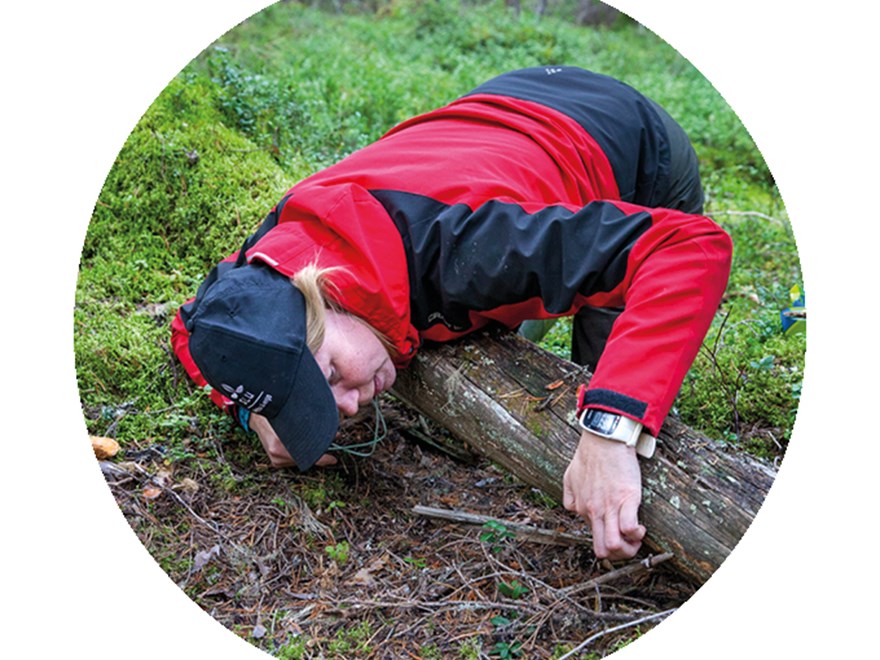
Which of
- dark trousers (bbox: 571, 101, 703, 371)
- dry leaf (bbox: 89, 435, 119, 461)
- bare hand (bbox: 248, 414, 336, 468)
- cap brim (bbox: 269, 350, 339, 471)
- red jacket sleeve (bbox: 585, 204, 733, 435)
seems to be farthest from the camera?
dark trousers (bbox: 571, 101, 703, 371)

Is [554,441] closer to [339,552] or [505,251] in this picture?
[505,251]

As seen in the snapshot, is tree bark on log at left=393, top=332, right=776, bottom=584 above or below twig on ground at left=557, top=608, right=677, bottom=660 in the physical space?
above

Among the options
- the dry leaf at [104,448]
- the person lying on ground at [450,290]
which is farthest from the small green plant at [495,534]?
the dry leaf at [104,448]

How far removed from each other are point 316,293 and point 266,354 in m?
0.29

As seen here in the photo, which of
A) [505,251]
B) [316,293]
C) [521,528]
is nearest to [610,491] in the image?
[521,528]

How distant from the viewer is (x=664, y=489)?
271 cm

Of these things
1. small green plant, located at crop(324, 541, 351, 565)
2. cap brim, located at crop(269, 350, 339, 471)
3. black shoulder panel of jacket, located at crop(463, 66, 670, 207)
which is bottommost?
small green plant, located at crop(324, 541, 351, 565)

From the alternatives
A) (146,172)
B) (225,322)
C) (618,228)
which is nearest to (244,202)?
(146,172)

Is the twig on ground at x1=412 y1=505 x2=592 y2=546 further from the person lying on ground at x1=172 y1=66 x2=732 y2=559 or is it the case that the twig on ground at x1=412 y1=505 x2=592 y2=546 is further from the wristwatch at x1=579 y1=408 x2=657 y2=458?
the wristwatch at x1=579 y1=408 x2=657 y2=458

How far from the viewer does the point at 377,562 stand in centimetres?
320

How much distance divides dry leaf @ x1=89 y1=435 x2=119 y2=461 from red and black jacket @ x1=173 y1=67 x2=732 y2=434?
482 mm

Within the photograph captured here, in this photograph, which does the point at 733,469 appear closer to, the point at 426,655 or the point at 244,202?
the point at 426,655

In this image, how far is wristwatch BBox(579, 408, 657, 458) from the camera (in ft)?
8.54

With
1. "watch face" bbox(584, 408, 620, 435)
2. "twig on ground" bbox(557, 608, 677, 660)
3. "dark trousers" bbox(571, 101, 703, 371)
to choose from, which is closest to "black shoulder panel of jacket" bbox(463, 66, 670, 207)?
"dark trousers" bbox(571, 101, 703, 371)
